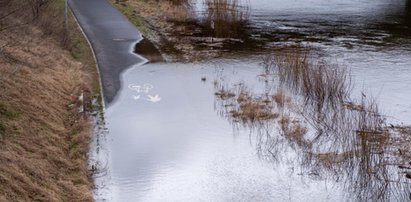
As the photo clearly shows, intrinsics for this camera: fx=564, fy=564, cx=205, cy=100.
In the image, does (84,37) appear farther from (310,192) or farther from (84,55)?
(310,192)

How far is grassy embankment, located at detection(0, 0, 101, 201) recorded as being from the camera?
11.0 metres

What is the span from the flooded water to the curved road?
582 mm

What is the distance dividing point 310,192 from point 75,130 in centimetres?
629

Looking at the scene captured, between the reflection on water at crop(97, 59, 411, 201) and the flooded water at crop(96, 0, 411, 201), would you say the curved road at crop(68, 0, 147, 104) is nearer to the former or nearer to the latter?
the flooded water at crop(96, 0, 411, 201)

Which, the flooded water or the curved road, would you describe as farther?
the curved road

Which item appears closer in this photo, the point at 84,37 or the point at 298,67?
the point at 298,67

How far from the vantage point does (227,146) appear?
1454cm

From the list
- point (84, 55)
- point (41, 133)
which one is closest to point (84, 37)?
point (84, 55)

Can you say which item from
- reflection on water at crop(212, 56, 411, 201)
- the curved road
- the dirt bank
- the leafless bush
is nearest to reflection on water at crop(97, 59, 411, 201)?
reflection on water at crop(212, 56, 411, 201)

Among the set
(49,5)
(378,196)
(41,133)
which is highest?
(49,5)

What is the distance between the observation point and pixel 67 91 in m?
17.3

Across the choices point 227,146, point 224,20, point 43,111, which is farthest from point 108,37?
point 227,146

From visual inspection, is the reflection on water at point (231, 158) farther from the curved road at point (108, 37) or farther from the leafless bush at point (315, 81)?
the curved road at point (108, 37)

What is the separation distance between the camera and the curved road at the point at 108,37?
20061 mm
